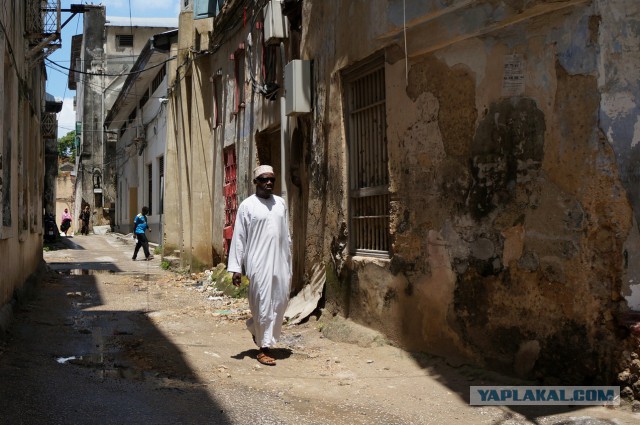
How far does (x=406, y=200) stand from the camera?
20.2 ft

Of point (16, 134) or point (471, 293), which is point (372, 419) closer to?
point (471, 293)

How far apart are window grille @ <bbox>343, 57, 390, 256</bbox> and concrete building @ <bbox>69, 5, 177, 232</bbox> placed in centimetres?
3145

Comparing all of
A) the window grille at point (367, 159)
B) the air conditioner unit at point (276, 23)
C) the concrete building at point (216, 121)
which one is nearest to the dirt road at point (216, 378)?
the window grille at point (367, 159)

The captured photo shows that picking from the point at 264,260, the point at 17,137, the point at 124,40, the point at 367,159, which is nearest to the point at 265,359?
Answer: the point at 264,260

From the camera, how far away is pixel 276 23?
9.19m

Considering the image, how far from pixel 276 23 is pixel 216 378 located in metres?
5.31

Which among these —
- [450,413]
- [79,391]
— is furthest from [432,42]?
[79,391]

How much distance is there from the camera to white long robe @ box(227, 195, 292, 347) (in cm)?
621

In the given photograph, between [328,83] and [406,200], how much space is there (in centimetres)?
215

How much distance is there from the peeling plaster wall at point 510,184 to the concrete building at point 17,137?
12.6 feet

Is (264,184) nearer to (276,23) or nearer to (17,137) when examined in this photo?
(276,23)

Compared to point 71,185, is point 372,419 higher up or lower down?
lower down

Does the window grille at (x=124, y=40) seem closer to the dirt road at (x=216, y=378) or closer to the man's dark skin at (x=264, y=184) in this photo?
the dirt road at (x=216, y=378)

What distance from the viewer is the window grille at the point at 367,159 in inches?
265
